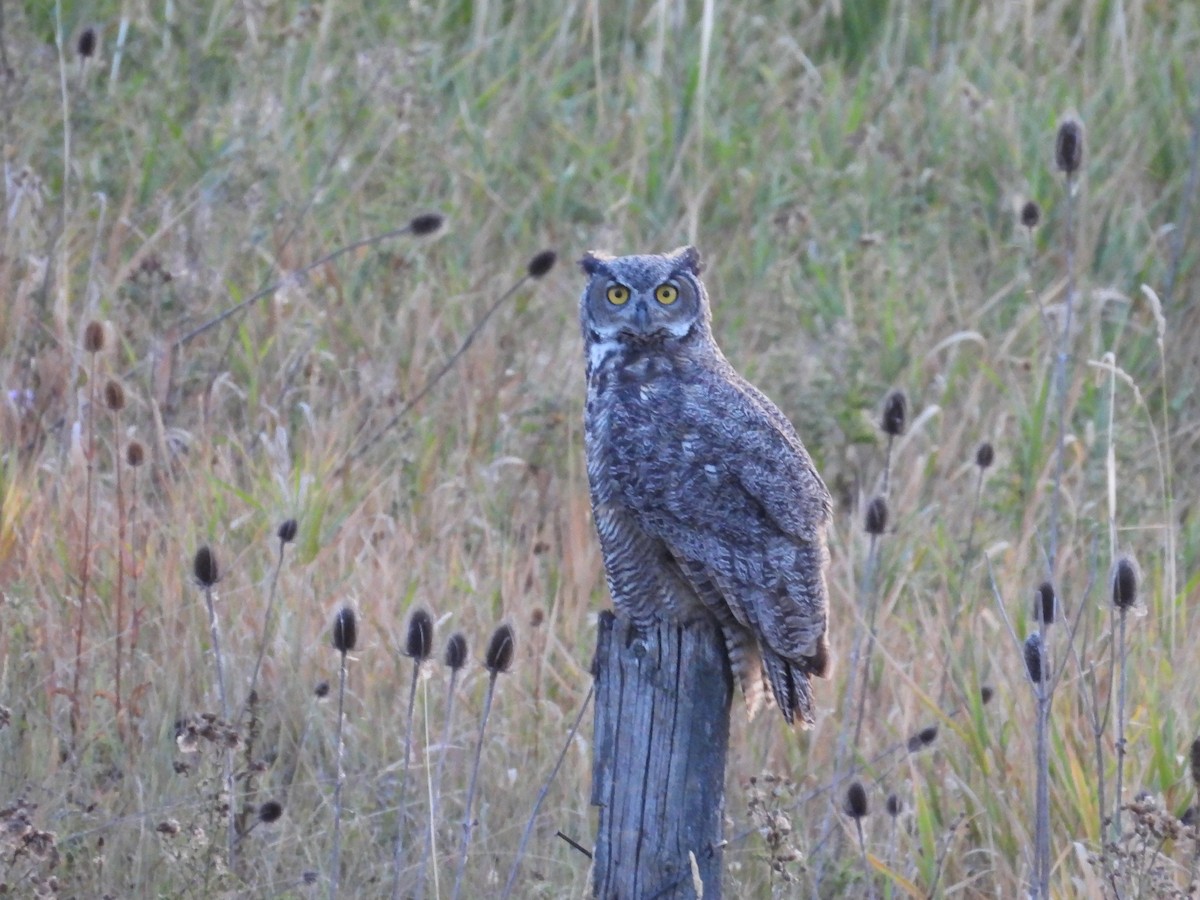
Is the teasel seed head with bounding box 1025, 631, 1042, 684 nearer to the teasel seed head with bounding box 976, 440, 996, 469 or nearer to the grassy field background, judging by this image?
the grassy field background

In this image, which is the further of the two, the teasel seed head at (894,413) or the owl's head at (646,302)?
the owl's head at (646,302)

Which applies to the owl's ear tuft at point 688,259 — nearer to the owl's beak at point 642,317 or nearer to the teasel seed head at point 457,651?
the owl's beak at point 642,317

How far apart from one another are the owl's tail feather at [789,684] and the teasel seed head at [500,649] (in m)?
0.63

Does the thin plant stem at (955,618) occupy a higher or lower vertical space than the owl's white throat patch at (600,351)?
lower

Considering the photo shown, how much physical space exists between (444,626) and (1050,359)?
8.15ft

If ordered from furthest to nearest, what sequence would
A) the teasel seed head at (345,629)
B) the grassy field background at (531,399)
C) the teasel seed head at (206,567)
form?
the grassy field background at (531,399) → the teasel seed head at (206,567) → the teasel seed head at (345,629)

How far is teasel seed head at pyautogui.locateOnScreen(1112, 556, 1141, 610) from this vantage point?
2.75 metres

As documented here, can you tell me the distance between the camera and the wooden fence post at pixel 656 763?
295cm

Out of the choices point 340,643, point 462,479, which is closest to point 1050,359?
point 462,479

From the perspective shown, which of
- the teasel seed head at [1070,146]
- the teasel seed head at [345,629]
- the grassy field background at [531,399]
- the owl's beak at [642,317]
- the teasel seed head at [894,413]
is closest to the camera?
the teasel seed head at [345,629]

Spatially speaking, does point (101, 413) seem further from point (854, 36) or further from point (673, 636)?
point (854, 36)

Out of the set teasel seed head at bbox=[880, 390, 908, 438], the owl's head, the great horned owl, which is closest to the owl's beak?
the owl's head

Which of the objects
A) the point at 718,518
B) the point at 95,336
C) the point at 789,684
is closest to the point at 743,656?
the point at 789,684

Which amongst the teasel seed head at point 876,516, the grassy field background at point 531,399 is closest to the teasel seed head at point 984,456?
the grassy field background at point 531,399
